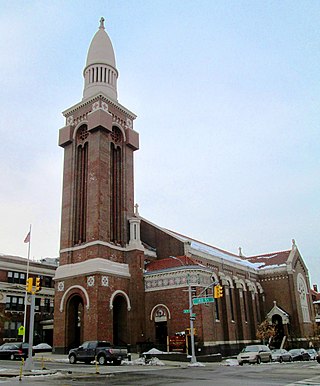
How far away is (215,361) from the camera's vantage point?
39469mm

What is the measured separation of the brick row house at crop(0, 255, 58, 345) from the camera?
57219 mm

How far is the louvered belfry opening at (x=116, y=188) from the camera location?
4816 centimetres

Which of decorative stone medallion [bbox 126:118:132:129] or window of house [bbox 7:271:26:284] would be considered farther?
window of house [bbox 7:271:26:284]

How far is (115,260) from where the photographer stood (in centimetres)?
4609

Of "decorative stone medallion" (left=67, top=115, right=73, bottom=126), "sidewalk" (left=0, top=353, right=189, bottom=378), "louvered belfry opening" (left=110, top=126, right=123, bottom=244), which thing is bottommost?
"sidewalk" (left=0, top=353, right=189, bottom=378)

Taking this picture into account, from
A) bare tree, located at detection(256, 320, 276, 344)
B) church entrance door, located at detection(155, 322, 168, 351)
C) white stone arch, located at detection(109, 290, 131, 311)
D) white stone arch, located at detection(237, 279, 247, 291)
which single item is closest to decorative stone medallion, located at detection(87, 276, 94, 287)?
white stone arch, located at detection(109, 290, 131, 311)

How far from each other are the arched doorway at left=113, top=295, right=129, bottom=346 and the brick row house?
16.9m

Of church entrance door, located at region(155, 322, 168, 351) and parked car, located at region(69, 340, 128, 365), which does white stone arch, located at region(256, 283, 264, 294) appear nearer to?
church entrance door, located at region(155, 322, 168, 351)

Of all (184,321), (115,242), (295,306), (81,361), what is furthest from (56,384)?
(295,306)

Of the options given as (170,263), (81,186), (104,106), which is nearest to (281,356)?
(170,263)

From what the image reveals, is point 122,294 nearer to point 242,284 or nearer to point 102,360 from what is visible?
point 102,360

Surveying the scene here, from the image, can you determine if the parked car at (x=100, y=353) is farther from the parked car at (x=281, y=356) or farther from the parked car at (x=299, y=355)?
the parked car at (x=299, y=355)

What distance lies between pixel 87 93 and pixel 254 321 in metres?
38.1

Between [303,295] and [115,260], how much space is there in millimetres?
36334
